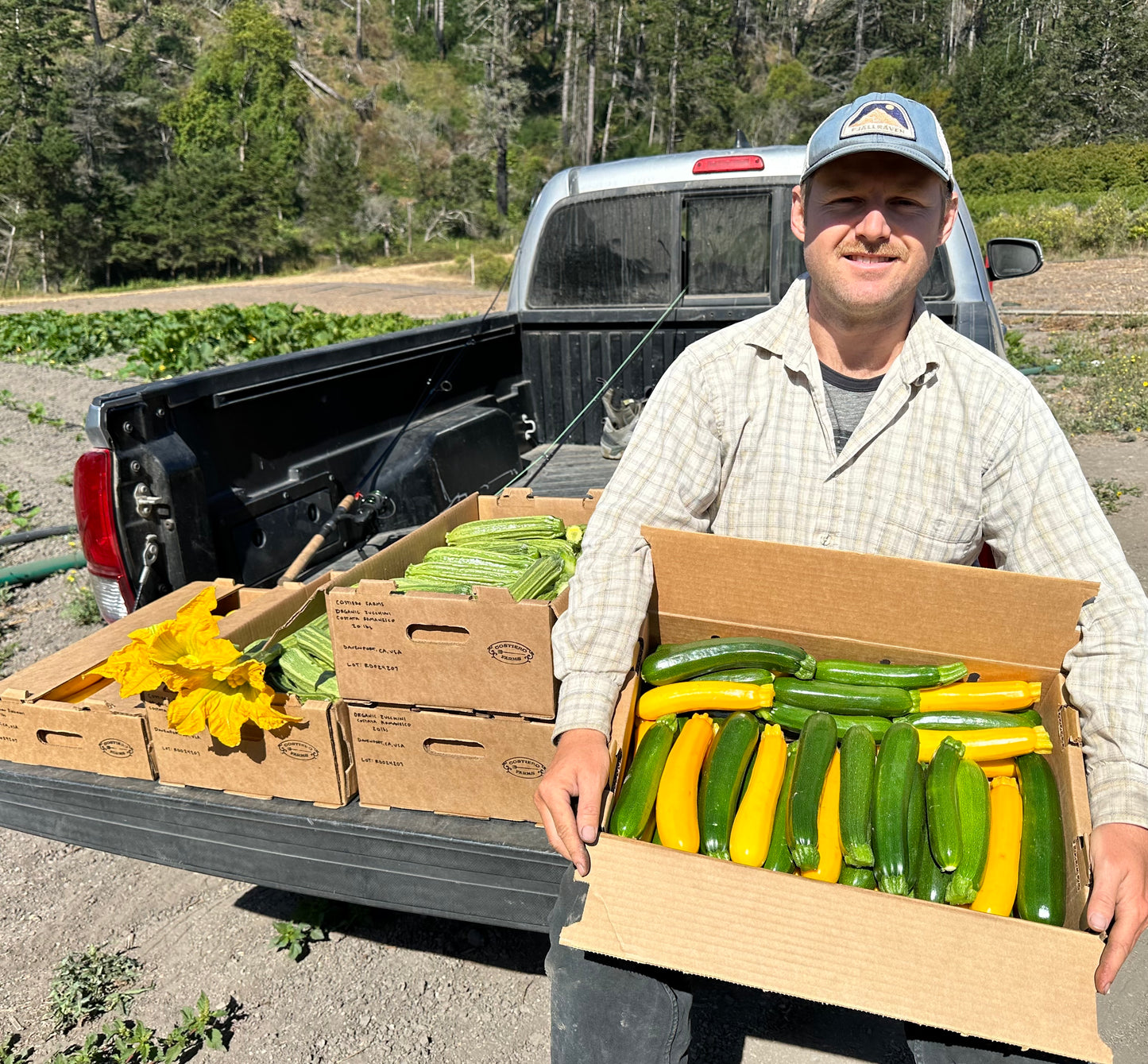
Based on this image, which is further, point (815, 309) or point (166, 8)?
point (166, 8)

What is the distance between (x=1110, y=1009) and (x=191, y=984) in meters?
3.04

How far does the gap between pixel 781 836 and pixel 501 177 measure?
6469cm

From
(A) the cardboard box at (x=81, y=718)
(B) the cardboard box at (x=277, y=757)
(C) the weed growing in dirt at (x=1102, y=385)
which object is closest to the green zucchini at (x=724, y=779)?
(B) the cardboard box at (x=277, y=757)

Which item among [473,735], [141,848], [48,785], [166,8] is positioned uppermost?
[166,8]

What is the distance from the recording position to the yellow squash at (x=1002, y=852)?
72.4 inches

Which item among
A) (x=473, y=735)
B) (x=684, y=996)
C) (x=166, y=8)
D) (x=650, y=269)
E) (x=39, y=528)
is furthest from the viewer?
(x=166, y=8)

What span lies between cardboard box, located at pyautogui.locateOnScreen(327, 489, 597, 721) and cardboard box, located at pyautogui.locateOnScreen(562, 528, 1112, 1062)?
29 centimetres

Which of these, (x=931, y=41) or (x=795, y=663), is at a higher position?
(x=931, y=41)

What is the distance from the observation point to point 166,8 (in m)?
95.3

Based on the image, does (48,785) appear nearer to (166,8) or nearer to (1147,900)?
(1147,900)

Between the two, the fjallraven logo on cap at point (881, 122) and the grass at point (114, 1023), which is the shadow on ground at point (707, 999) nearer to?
the grass at point (114, 1023)

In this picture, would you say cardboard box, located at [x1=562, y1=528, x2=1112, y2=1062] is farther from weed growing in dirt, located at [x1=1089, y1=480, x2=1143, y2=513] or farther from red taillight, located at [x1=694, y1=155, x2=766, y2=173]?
weed growing in dirt, located at [x1=1089, y1=480, x2=1143, y2=513]

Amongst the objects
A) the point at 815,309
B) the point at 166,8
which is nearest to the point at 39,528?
the point at 815,309

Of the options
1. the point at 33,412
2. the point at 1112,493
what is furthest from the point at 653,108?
the point at 1112,493
